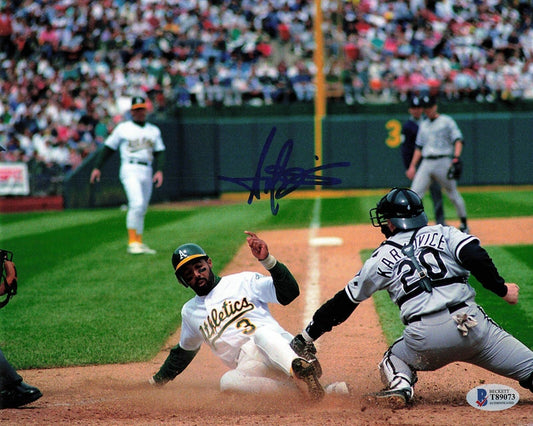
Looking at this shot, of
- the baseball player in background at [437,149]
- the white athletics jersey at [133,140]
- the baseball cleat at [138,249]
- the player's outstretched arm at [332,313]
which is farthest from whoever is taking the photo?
the baseball player in background at [437,149]

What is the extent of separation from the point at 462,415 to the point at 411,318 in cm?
54

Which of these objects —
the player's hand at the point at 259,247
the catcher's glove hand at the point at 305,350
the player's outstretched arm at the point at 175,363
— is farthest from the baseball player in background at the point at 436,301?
the player's outstretched arm at the point at 175,363

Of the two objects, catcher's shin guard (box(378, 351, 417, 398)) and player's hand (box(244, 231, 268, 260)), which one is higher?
player's hand (box(244, 231, 268, 260))

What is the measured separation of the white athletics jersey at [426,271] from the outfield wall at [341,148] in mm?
17079

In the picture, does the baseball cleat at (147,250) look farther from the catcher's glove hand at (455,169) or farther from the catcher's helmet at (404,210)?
the catcher's helmet at (404,210)

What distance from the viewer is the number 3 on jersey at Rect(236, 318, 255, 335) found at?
4520mm

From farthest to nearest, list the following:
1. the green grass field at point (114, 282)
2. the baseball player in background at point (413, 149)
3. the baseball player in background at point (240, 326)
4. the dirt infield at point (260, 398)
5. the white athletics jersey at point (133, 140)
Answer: the baseball player in background at point (413, 149) → the white athletics jersey at point (133, 140) → the green grass field at point (114, 282) → the baseball player in background at point (240, 326) → the dirt infield at point (260, 398)

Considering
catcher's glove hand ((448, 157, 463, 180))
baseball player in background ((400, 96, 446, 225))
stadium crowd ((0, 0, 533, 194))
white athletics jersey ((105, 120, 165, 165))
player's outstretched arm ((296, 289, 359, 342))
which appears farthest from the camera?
stadium crowd ((0, 0, 533, 194))

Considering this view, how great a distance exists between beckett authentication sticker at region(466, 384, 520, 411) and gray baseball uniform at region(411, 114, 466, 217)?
651cm

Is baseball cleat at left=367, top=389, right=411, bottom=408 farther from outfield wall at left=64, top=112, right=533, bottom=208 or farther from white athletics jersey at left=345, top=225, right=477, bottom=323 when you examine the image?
outfield wall at left=64, top=112, right=533, bottom=208

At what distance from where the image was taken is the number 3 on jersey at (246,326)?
4.52 metres

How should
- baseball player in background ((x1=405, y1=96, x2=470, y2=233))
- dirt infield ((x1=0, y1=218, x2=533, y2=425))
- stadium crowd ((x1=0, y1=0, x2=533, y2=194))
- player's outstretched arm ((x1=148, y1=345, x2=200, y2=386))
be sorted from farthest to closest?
stadium crowd ((x1=0, y1=0, x2=533, y2=194)) → baseball player in background ((x1=405, y1=96, x2=470, y2=233)) → player's outstretched arm ((x1=148, y1=345, x2=200, y2=386)) → dirt infield ((x1=0, y1=218, x2=533, y2=425))

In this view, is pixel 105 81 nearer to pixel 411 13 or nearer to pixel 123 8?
pixel 123 8

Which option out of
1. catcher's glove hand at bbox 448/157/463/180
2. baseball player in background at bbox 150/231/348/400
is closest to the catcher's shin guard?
baseball player in background at bbox 150/231/348/400
